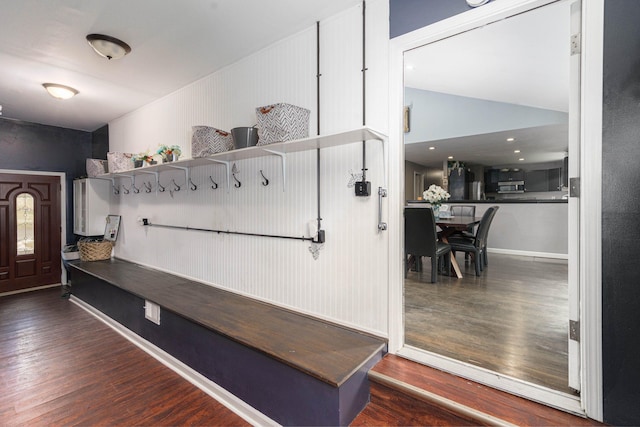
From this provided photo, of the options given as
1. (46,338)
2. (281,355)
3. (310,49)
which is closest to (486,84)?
(310,49)

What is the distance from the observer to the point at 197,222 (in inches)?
128

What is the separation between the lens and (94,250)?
4.34 metres

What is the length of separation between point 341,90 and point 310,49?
1.59 ft

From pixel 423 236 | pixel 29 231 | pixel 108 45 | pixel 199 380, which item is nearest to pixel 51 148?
pixel 29 231

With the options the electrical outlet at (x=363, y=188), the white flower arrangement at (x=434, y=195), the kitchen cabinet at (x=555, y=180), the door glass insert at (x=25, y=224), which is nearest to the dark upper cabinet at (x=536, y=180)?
the kitchen cabinet at (x=555, y=180)

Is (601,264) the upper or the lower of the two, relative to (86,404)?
upper

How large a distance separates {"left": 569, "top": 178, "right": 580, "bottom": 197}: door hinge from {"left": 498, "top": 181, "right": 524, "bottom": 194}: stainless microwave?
8860 millimetres

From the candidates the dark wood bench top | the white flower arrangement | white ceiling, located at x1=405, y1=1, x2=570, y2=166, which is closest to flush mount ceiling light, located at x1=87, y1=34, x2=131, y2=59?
the dark wood bench top

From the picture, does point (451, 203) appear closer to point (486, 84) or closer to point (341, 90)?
point (486, 84)

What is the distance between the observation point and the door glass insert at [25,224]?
15.0ft

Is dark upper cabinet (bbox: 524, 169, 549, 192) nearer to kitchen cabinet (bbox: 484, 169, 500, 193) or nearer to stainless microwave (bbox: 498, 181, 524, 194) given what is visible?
stainless microwave (bbox: 498, 181, 524, 194)

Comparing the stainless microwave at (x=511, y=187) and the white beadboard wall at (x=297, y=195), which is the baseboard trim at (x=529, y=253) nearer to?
the stainless microwave at (x=511, y=187)

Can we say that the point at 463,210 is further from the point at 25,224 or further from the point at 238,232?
the point at 25,224

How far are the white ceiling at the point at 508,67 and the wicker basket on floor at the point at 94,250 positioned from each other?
4.95m
